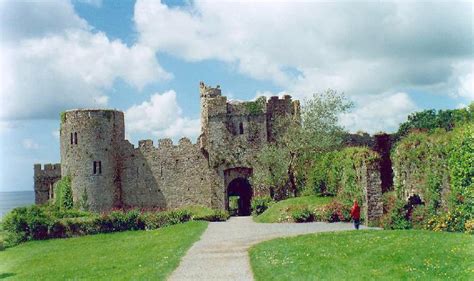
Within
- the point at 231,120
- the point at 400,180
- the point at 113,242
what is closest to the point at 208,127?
the point at 231,120

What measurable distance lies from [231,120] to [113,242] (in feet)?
51.3

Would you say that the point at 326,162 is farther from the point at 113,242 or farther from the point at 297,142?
the point at 113,242

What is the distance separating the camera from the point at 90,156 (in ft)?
146

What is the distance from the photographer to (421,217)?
25047mm

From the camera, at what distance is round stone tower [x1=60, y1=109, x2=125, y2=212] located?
146 feet

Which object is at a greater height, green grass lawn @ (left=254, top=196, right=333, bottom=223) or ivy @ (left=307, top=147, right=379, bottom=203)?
ivy @ (left=307, top=147, right=379, bottom=203)

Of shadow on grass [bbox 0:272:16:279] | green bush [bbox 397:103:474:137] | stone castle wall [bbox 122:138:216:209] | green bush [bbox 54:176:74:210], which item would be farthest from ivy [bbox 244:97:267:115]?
green bush [bbox 397:103:474:137]

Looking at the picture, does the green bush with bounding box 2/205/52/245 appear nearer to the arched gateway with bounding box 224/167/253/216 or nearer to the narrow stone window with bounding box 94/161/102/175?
the narrow stone window with bounding box 94/161/102/175

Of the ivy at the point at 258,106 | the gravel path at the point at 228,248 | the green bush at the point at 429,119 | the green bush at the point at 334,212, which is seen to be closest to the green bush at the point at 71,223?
the gravel path at the point at 228,248

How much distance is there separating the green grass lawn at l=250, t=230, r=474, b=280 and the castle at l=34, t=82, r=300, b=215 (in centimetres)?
2160

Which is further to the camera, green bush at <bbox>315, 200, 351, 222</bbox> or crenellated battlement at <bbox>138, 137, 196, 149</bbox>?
crenellated battlement at <bbox>138, 137, 196, 149</bbox>

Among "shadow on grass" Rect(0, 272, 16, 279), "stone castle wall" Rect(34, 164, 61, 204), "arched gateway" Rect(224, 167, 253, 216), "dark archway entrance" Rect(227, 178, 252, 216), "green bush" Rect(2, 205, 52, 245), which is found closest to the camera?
"shadow on grass" Rect(0, 272, 16, 279)

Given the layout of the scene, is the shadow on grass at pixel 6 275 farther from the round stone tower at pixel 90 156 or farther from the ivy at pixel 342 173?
the round stone tower at pixel 90 156

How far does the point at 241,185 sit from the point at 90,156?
12.6 metres
